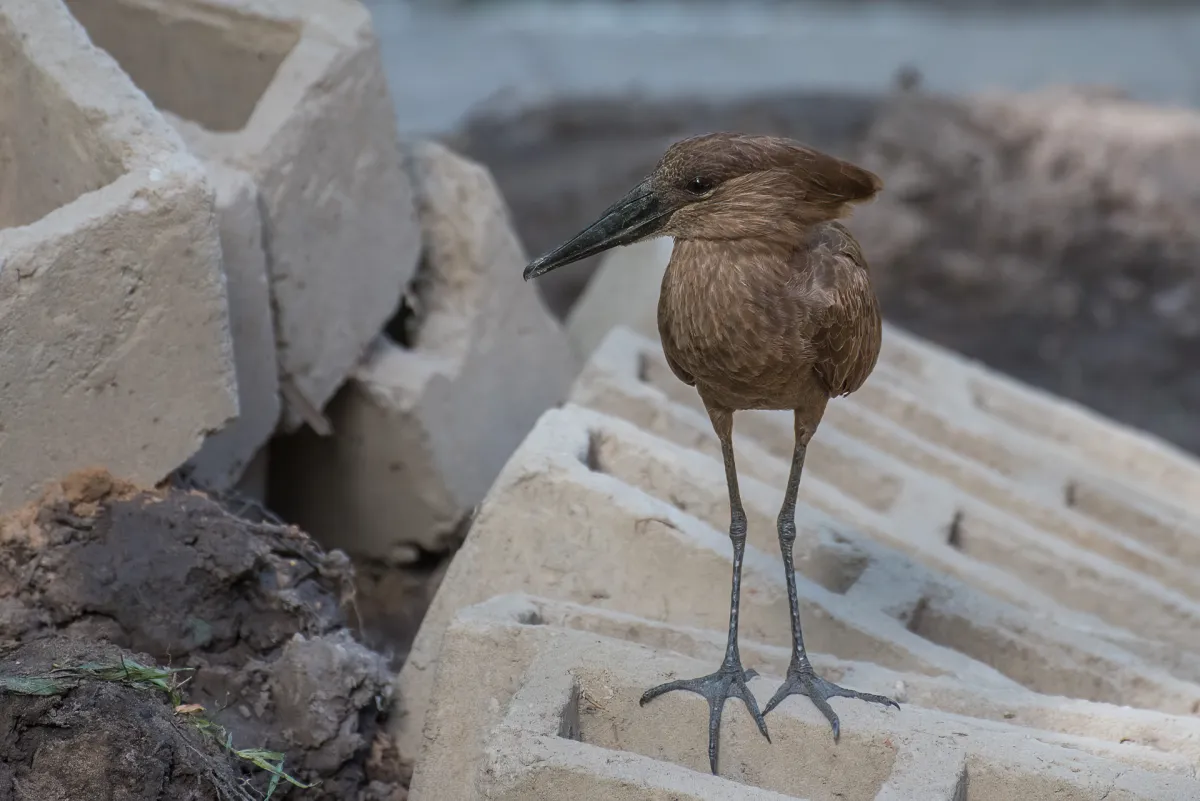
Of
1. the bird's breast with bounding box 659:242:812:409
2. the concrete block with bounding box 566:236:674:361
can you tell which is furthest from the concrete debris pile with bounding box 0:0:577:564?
the bird's breast with bounding box 659:242:812:409

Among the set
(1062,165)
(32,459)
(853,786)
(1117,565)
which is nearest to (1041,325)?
(1062,165)

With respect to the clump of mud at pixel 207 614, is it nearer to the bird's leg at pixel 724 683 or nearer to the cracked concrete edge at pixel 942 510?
the bird's leg at pixel 724 683

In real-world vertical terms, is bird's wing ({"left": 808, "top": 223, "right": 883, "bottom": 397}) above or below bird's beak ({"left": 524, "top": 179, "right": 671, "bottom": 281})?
below

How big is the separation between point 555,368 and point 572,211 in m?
2.67

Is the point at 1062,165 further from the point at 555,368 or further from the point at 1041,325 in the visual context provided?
the point at 555,368

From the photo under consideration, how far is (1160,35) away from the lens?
9.38 metres

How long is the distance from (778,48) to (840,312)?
726cm

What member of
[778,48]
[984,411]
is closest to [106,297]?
[984,411]

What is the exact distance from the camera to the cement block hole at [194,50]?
12.2 feet

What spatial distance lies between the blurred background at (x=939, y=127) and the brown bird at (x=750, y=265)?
3.18 m

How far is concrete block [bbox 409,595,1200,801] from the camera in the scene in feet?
7.32

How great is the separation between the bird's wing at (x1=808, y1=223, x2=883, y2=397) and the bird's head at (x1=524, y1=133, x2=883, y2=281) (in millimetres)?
71

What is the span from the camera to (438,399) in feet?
12.6

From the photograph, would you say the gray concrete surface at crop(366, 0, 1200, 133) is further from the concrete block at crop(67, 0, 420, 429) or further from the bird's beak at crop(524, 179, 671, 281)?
the bird's beak at crop(524, 179, 671, 281)
